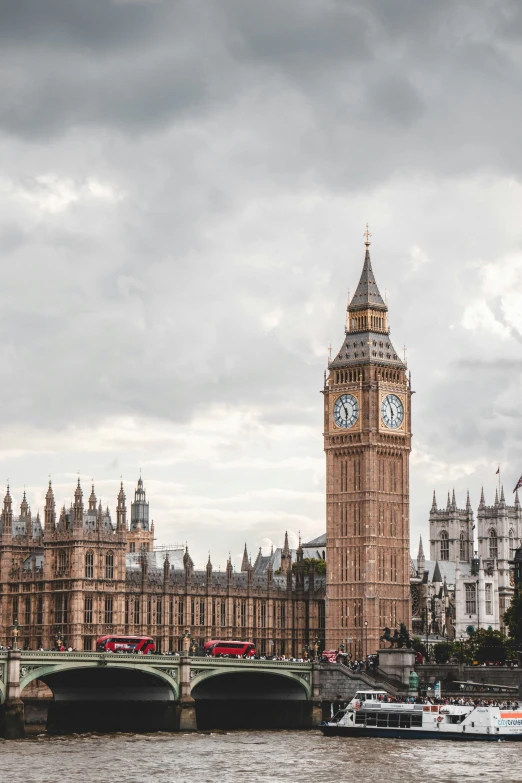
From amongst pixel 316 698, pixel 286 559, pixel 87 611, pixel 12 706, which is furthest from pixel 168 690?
pixel 286 559

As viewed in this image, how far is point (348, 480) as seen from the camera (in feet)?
521

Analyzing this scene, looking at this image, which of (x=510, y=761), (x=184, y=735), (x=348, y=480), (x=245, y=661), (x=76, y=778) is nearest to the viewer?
(x=76, y=778)

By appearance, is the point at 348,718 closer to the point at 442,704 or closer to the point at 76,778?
the point at 442,704

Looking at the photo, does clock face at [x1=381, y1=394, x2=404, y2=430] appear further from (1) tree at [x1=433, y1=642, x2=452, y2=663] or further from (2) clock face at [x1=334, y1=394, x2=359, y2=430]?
(1) tree at [x1=433, y1=642, x2=452, y2=663]

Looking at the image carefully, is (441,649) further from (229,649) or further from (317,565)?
(229,649)

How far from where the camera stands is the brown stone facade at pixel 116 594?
147625 mm

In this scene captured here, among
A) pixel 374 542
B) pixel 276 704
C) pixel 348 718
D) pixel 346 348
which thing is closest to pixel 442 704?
pixel 348 718

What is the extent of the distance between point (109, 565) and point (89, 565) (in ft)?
7.33

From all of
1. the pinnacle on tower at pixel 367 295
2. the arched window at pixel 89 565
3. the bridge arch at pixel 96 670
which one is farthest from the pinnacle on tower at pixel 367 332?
the bridge arch at pixel 96 670

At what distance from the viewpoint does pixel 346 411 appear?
159 m

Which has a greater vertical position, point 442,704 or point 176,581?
point 176,581

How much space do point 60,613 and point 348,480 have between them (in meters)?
28.8

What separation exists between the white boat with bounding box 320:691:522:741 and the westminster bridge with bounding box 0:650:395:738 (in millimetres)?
9677

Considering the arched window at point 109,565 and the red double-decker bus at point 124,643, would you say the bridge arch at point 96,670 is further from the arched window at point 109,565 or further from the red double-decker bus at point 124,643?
the arched window at point 109,565
